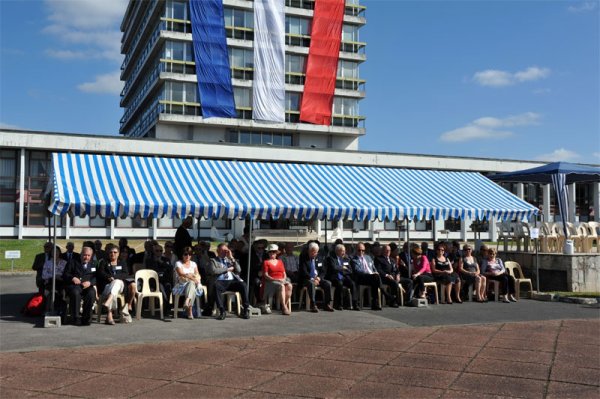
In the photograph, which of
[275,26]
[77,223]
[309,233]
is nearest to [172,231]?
[77,223]

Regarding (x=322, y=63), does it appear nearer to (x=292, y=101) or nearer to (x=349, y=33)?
(x=292, y=101)

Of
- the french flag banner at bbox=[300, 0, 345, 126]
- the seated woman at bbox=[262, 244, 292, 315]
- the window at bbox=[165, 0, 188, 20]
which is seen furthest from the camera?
the french flag banner at bbox=[300, 0, 345, 126]

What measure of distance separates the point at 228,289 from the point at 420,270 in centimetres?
469

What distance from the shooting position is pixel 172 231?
45.2 meters

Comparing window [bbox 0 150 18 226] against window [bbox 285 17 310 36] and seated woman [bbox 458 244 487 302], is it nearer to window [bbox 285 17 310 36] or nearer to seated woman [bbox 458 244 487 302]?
window [bbox 285 17 310 36]

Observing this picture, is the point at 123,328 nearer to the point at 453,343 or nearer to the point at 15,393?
the point at 15,393

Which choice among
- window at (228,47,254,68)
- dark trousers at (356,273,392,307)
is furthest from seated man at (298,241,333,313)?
window at (228,47,254,68)

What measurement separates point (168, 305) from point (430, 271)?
6.15 metres

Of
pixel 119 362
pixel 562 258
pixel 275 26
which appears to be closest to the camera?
pixel 119 362

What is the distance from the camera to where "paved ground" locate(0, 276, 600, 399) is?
6.27 meters

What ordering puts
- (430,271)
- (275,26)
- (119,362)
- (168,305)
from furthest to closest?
1. (275,26)
2. (430,271)
3. (168,305)
4. (119,362)

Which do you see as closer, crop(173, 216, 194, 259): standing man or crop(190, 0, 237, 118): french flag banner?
crop(173, 216, 194, 259): standing man

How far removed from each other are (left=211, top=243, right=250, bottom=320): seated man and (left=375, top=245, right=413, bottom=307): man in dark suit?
3.41 meters

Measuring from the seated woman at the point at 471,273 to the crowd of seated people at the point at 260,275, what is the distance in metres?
0.02
